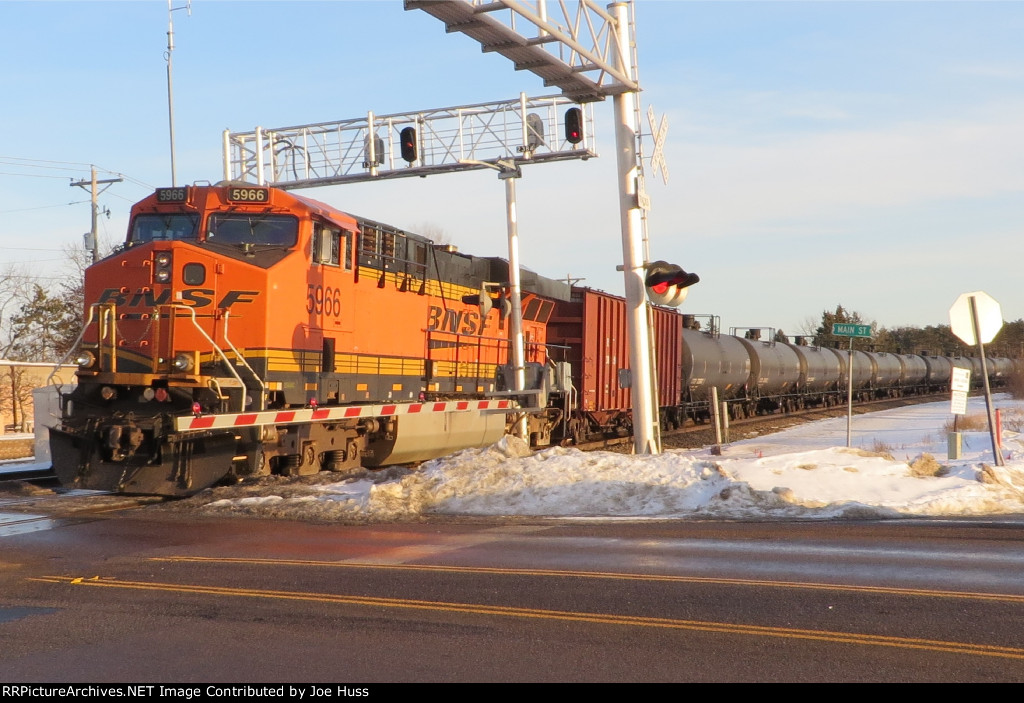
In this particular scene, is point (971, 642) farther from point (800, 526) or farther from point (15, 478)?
point (15, 478)

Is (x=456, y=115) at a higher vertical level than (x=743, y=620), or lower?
higher

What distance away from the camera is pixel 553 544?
9.98 meters

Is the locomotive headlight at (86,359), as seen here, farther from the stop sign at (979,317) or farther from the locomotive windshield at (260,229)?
the stop sign at (979,317)

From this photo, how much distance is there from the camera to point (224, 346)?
1351cm

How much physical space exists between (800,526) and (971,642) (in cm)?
493

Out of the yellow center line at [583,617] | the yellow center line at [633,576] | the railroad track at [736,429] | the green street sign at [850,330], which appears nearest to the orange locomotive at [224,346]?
the yellow center line at [633,576]

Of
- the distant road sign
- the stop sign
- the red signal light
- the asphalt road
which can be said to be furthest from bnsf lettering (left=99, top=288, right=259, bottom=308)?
the distant road sign

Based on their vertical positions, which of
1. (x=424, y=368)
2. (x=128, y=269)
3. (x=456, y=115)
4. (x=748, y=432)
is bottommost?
(x=748, y=432)

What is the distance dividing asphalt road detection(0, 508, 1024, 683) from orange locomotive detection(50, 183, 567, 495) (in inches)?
89.0

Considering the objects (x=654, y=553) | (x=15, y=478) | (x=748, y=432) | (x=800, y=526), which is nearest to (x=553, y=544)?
(x=654, y=553)

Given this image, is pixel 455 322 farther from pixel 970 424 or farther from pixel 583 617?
pixel 970 424

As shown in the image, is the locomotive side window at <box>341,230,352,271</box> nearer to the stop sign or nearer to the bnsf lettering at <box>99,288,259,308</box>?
the bnsf lettering at <box>99,288,259,308</box>

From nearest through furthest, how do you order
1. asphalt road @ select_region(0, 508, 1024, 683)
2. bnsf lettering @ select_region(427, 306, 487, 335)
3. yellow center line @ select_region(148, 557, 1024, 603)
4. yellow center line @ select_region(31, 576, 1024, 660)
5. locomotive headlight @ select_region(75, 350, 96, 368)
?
asphalt road @ select_region(0, 508, 1024, 683)
yellow center line @ select_region(31, 576, 1024, 660)
yellow center line @ select_region(148, 557, 1024, 603)
locomotive headlight @ select_region(75, 350, 96, 368)
bnsf lettering @ select_region(427, 306, 487, 335)

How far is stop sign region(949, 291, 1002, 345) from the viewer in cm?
1548
